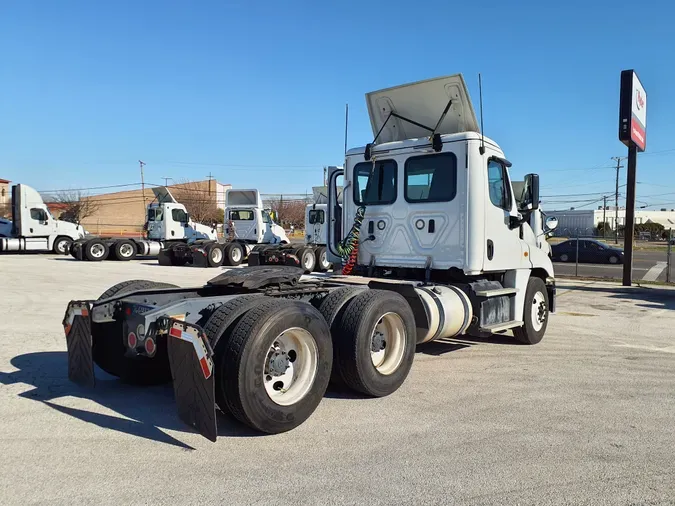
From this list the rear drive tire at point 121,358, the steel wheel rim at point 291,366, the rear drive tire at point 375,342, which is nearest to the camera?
the steel wheel rim at point 291,366

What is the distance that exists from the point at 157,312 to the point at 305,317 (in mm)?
1223

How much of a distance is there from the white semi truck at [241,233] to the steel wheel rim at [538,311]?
17.0 m

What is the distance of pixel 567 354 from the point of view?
24.6 feet

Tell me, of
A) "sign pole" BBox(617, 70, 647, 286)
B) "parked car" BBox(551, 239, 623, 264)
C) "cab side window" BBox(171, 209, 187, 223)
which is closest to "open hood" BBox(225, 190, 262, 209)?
"cab side window" BBox(171, 209, 187, 223)

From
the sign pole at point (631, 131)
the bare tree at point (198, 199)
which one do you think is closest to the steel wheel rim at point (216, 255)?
the sign pole at point (631, 131)

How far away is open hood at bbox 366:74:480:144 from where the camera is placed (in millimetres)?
7098

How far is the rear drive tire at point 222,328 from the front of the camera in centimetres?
409

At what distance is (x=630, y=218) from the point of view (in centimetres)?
1725

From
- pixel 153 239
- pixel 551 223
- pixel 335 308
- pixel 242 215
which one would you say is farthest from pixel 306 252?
pixel 335 308

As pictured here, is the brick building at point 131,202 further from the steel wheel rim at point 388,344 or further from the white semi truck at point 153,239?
the steel wheel rim at point 388,344

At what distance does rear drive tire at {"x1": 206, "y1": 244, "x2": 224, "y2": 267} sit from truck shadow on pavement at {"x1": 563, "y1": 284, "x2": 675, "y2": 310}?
13403 mm

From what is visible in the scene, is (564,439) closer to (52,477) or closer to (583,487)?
(583,487)

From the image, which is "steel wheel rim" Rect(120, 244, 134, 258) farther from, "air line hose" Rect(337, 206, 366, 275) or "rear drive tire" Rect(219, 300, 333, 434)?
"rear drive tire" Rect(219, 300, 333, 434)

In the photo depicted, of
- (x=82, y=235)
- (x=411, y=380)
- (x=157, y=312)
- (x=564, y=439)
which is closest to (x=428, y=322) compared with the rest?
(x=411, y=380)
